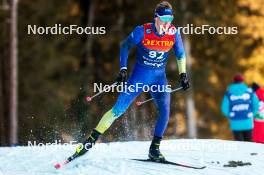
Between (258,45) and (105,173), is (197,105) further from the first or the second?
(105,173)

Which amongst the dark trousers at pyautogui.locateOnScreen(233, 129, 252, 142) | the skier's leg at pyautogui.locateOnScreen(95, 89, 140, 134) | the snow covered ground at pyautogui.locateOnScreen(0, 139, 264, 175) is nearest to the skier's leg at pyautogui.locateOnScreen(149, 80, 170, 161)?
the snow covered ground at pyautogui.locateOnScreen(0, 139, 264, 175)

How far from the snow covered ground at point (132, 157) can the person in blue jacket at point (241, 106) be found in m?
1.07

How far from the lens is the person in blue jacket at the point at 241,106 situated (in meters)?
11.4

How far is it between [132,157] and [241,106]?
10.4 ft

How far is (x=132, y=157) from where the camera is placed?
29.5 ft

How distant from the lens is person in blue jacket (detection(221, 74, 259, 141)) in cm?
1137

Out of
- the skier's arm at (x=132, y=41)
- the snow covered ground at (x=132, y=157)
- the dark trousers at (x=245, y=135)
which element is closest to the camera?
the snow covered ground at (x=132, y=157)

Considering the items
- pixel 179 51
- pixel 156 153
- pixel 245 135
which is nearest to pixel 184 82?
pixel 179 51

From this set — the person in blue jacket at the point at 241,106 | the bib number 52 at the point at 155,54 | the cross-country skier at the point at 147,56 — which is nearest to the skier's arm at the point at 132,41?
the cross-country skier at the point at 147,56

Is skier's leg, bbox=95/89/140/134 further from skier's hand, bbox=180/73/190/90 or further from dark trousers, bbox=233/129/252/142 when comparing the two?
dark trousers, bbox=233/129/252/142

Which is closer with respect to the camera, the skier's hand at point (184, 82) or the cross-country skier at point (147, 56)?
the cross-country skier at point (147, 56)

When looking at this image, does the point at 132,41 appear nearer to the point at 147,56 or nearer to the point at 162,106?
the point at 147,56

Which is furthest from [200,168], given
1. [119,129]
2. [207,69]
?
[207,69]

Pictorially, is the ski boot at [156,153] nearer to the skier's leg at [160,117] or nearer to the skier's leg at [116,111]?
the skier's leg at [160,117]
